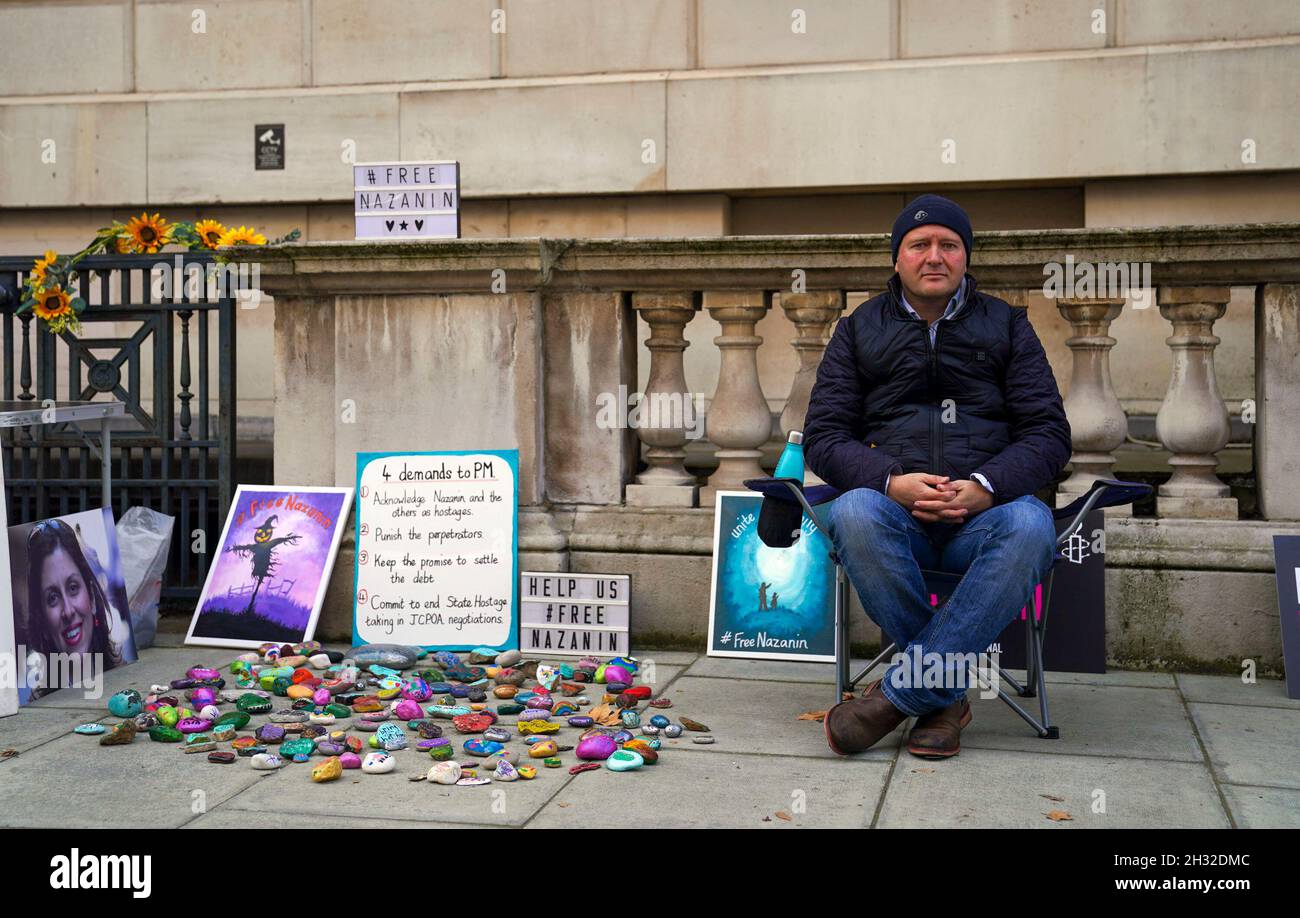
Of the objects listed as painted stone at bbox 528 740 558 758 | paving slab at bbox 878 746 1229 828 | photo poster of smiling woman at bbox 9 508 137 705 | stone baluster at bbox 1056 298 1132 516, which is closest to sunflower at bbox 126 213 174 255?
photo poster of smiling woman at bbox 9 508 137 705

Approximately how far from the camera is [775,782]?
396 centimetres

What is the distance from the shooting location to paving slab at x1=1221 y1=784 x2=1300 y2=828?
3559 mm

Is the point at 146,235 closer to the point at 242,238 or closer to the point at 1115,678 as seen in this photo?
the point at 242,238

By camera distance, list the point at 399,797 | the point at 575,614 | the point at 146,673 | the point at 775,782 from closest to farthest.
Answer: the point at 399,797, the point at 775,782, the point at 146,673, the point at 575,614

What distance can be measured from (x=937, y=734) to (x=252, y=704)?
7.32 feet

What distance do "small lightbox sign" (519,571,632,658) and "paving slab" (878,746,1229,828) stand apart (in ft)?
5.83

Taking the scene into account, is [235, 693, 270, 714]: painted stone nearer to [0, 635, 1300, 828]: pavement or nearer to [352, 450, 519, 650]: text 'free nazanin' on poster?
[0, 635, 1300, 828]: pavement

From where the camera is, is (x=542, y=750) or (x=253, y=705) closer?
(x=542, y=750)

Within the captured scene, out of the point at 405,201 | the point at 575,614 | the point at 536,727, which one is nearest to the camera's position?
the point at 536,727

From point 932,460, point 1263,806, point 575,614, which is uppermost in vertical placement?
point 932,460

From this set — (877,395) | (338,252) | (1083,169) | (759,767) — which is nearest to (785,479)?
(877,395)

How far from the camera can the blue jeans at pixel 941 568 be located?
416 centimetres

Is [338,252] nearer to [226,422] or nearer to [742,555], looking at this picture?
[226,422]

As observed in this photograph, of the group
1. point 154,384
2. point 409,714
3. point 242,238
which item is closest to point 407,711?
point 409,714
